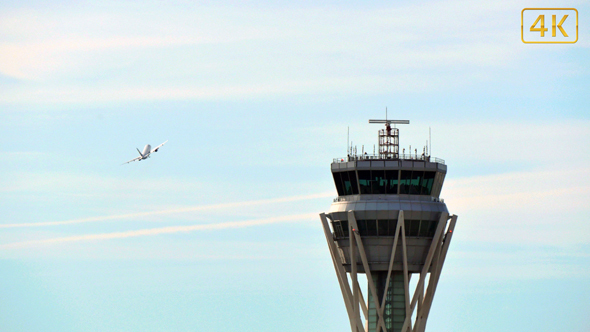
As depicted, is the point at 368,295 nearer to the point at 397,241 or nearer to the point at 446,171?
the point at 397,241

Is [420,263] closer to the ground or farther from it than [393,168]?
closer to the ground

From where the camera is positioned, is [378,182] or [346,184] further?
[346,184]

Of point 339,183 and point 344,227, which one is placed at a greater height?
point 339,183

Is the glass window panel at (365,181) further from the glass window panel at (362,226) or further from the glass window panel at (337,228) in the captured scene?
the glass window panel at (337,228)

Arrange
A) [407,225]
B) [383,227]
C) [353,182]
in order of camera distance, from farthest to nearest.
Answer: [353,182]
[383,227]
[407,225]

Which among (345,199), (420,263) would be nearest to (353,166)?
(345,199)

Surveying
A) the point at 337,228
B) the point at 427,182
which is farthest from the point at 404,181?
the point at 337,228

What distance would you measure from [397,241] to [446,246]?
9452mm

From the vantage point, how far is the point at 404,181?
603 feet

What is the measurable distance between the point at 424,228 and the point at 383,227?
261 inches

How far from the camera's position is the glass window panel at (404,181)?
183500 mm

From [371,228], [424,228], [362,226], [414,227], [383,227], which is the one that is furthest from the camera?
[424,228]

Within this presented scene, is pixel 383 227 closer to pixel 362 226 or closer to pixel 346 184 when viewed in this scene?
pixel 362 226

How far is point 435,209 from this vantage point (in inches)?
7249
